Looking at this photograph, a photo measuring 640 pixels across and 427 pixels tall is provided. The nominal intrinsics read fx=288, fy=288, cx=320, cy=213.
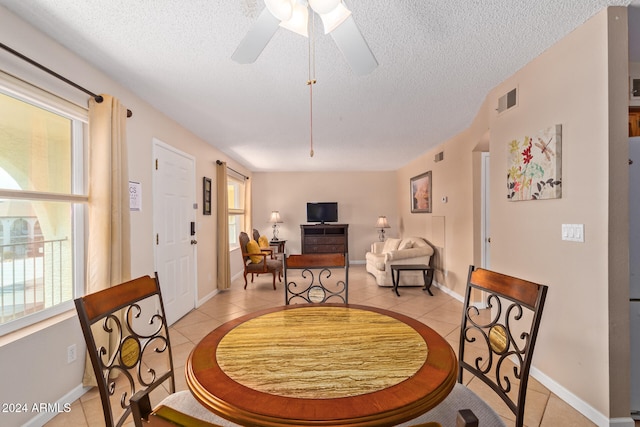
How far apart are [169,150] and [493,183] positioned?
3.44 meters

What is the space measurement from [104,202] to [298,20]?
1.85 meters

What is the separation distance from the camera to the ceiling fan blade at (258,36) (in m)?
1.22

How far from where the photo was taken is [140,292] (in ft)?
4.65

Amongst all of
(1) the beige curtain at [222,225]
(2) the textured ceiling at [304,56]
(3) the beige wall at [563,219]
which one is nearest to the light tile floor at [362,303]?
(3) the beige wall at [563,219]

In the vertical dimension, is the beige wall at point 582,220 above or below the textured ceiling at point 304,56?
below

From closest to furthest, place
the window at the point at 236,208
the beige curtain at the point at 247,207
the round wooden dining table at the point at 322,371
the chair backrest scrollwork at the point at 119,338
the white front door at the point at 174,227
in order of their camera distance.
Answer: the round wooden dining table at the point at 322,371 → the chair backrest scrollwork at the point at 119,338 → the white front door at the point at 174,227 → the window at the point at 236,208 → the beige curtain at the point at 247,207

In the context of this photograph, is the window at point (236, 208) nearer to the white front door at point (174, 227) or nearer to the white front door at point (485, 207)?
the white front door at point (174, 227)

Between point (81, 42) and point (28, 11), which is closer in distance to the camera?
point (28, 11)

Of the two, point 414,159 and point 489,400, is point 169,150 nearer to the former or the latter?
point 489,400

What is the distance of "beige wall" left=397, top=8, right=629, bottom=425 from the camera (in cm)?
168

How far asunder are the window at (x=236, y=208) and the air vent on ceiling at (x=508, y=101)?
468cm

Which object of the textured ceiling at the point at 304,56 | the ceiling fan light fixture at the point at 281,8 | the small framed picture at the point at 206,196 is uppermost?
the textured ceiling at the point at 304,56

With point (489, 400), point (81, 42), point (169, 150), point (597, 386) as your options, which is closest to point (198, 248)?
point (169, 150)

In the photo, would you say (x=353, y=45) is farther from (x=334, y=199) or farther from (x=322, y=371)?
(x=334, y=199)
